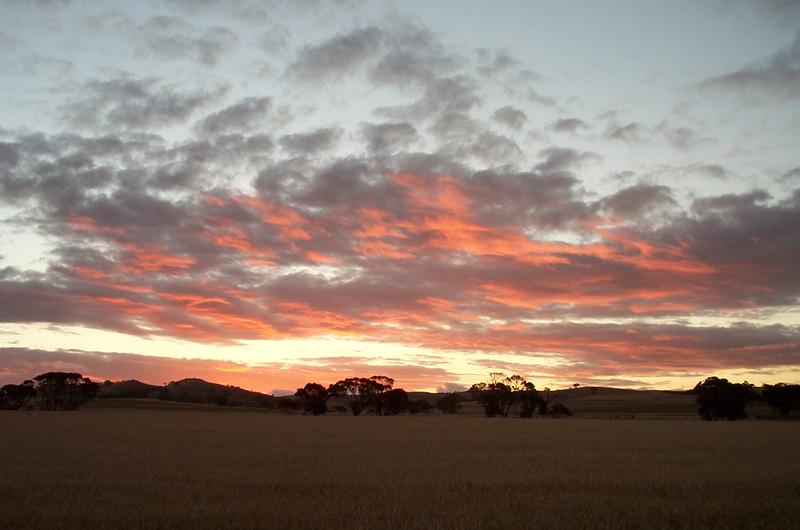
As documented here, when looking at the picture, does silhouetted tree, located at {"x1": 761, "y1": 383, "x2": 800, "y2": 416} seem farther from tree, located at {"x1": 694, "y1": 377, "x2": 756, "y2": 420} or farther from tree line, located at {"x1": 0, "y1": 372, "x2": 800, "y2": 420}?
tree line, located at {"x1": 0, "y1": 372, "x2": 800, "y2": 420}

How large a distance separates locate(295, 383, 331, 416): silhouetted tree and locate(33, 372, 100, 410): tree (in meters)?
46.2

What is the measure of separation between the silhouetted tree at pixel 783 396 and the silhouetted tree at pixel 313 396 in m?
89.3

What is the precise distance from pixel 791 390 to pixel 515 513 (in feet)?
385

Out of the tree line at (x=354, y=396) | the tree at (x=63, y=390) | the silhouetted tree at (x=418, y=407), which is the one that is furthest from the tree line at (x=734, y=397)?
the tree at (x=63, y=390)

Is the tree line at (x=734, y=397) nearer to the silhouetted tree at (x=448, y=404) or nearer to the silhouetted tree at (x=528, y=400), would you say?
the silhouetted tree at (x=528, y=400)

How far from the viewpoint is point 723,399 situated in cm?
11119

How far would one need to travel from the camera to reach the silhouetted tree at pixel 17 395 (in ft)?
479

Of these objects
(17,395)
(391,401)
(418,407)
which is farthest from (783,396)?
(17,395)

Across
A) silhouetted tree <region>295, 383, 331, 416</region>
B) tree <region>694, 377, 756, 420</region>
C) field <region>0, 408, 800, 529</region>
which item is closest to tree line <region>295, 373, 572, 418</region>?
silhouetted tree <region>295, 383, 331, 416</region>

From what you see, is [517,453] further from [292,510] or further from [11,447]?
[11,447]

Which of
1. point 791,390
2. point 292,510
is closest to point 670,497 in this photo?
point 292,510

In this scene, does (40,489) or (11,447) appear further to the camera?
(11,447)

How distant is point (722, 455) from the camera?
34969 millimetres

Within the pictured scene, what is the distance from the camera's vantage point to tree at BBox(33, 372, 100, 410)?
143000 mm
